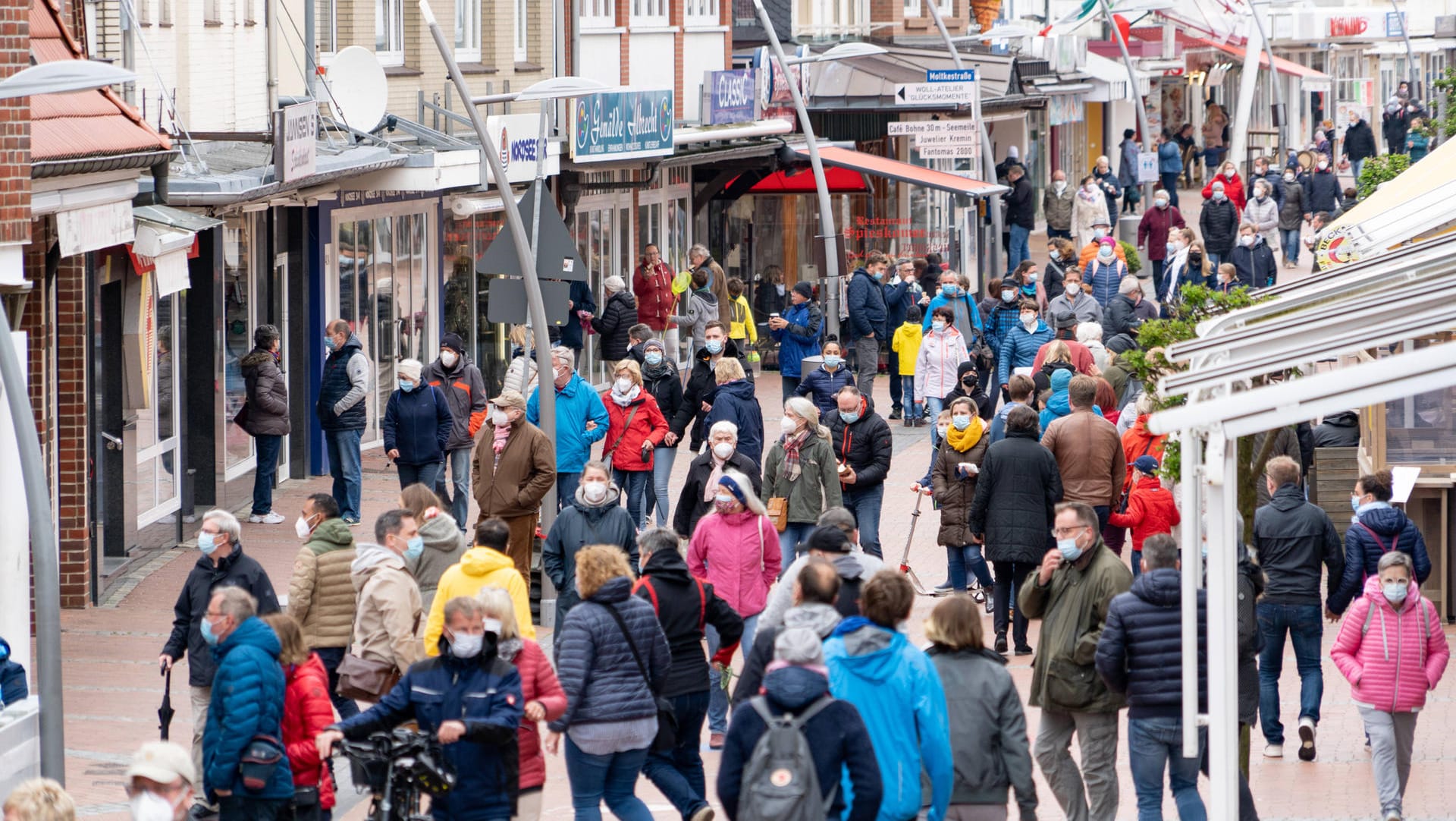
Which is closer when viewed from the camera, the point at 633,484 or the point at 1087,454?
the point at 1087,454

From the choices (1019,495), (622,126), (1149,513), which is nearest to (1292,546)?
(1019,495)

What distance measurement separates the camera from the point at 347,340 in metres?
18.6

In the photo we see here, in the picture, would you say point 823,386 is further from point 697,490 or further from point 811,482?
point 697,490

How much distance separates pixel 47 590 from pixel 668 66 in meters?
22.6

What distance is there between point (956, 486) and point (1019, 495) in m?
1.20

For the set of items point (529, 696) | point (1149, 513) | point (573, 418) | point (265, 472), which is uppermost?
point (573, 418)

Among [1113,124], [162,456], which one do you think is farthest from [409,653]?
[1113,124]

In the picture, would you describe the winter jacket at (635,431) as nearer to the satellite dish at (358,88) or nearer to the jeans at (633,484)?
the jeans at (633,484)

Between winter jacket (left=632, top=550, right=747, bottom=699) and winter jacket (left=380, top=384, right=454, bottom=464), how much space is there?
760cm

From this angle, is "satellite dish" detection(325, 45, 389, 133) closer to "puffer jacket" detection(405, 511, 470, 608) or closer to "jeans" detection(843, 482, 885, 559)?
"jeans" detection(843, 482, 885, 559)

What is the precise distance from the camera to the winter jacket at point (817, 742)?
24.2 ft

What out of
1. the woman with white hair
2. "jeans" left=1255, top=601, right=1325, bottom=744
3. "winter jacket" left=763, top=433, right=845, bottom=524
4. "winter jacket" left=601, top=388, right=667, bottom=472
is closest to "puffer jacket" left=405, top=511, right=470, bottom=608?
"winter jacket" left=763, top=433, right=845, bottom=524

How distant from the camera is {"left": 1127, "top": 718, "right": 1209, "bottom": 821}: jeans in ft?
29.6

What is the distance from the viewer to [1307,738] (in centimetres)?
1162
